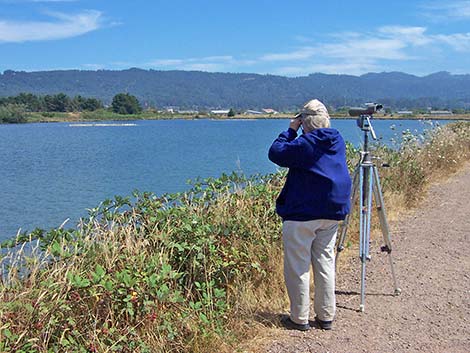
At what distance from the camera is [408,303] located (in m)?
5.35

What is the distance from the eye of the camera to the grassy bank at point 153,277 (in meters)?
3.73

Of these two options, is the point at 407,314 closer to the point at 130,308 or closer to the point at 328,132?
the point at 328,132

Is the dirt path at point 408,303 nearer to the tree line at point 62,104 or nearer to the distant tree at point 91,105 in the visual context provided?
the tree line at point 62,104

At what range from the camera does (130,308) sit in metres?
3.93

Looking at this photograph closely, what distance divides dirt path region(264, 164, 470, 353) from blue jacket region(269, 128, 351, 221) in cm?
98

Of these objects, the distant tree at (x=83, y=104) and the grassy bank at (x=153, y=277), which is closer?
the grassy bank at (x=153, y=277)

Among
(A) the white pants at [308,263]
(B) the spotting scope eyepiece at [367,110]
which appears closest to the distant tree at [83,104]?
(B) the spotting scope eyepiece at [367,110]

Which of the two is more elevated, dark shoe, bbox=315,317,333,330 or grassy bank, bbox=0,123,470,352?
grassy bank, bbox=0,123,470,352

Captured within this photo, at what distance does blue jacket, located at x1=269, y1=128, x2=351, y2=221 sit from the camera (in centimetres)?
436

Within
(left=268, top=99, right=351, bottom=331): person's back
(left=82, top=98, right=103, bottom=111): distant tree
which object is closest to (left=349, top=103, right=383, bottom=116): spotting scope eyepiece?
(left=268, top=99, right=351, bottom=331): person's back

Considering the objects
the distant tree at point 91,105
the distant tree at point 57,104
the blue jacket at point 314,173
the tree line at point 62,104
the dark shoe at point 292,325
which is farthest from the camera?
the distant tree at point 91,105

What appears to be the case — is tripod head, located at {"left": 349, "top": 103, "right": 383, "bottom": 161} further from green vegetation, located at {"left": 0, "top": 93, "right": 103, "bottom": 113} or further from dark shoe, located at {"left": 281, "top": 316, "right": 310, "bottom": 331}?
green vegetation, located at {"left": 0, "top": 93, "right": 103, "bottom": 113}

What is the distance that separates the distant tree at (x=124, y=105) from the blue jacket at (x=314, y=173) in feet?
421

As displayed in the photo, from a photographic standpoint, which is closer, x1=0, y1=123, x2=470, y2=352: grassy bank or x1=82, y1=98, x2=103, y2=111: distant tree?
x1=0, y1=123, x2=470, y2=352: grassy bank
